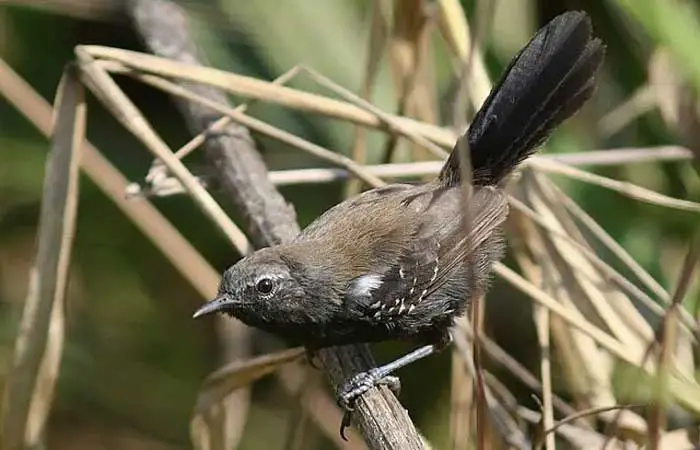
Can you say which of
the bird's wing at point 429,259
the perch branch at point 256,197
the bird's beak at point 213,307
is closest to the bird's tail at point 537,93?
the bird's wing at point 429,259

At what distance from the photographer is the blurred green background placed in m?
4.24

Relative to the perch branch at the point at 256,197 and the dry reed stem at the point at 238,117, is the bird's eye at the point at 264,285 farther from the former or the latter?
the dry reed stem at the point at 238,117

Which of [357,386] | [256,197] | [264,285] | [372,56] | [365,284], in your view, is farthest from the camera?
[372,56]

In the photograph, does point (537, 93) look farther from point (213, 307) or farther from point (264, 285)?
point (213, 307)

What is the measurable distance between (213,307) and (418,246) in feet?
2.23

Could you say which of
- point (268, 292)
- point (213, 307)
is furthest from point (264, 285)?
point (213, 307)

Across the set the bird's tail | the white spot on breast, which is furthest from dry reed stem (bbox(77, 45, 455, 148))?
the white spot on breast

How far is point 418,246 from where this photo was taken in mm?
3309

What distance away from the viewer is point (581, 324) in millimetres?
3078

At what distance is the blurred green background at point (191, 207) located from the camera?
13.9 ft

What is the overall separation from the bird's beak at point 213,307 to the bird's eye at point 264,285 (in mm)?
98

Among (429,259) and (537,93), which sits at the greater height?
(537,93)

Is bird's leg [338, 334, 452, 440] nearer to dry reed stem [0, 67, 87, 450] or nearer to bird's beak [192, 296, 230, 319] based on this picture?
bird's beak [192, 296, 230, 319]

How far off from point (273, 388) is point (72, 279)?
988mm
